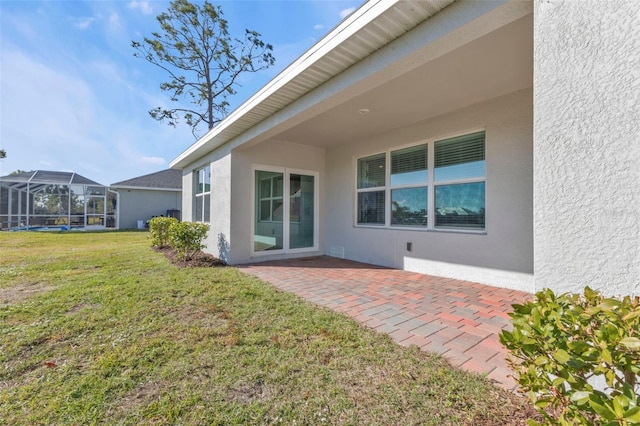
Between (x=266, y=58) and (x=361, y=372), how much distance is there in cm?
1754

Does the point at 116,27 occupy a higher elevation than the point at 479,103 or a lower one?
higher

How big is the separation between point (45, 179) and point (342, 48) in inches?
896

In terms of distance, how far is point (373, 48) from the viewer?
299cm

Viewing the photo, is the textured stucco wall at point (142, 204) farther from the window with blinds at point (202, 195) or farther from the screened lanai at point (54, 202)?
the window with blinds at point (202, 195)

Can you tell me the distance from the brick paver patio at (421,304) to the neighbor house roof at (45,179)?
18817 millimetres

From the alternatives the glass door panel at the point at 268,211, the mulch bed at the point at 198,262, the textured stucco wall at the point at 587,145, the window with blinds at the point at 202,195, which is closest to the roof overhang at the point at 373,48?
the textured stucco wall at the point at 587,145

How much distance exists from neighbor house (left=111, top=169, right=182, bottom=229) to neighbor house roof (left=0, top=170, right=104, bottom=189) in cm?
209

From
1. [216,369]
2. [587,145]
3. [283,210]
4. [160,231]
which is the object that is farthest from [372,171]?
[160,231]

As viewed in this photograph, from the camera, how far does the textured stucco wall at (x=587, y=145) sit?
1389 mm

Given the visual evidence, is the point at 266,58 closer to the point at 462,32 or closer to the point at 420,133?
the point at 420,133

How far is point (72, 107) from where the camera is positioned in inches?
465

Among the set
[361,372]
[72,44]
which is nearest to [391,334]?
[361,372]

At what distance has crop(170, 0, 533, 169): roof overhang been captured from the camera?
227 cm

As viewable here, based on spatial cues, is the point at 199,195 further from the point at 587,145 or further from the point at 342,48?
the point at 587,145
